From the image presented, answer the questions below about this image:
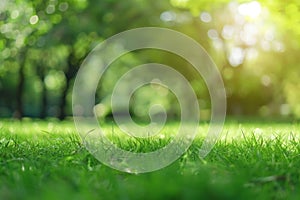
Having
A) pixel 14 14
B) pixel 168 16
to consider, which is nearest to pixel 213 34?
pixel 168 16

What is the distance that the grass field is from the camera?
6.63 ft

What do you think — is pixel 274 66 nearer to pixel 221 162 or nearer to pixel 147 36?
pixel 147 36

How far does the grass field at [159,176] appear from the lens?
202 cm

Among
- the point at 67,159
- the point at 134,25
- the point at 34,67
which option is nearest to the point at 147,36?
the point at 134,25

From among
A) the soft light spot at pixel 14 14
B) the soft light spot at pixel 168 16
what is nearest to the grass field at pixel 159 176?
the soft light spot at pixel 14 14

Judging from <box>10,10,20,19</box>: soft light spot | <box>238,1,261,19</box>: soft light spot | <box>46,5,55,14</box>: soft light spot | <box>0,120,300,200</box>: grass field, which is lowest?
<box>0,120,300,200</box>: grass field

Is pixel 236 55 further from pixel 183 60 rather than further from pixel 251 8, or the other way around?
pixel 251 8

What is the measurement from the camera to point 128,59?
29.5m

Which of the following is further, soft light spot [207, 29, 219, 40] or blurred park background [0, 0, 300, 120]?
soft light spot [207, 29, 219, 40]

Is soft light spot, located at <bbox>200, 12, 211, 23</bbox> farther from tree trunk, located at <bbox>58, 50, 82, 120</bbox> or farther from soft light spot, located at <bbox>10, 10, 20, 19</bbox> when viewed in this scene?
soft light spot, located at <bbox>10, 10, 20, 19</bbox>

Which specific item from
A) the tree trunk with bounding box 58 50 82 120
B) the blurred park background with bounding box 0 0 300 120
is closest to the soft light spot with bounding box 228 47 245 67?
the blurred park background with bounding box 0 0 300 120

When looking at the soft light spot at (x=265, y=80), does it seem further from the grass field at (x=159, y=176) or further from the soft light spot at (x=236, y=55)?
the grass field at (x=159, y=176)

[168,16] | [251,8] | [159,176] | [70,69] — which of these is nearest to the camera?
[159,176]

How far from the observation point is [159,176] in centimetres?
245
